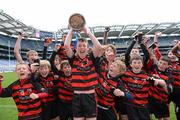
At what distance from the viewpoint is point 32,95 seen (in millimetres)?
4570

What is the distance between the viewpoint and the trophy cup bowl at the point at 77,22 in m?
4.46

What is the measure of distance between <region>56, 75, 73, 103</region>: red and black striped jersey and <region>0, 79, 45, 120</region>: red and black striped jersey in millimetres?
739

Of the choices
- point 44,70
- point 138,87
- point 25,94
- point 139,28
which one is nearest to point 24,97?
point 25,94

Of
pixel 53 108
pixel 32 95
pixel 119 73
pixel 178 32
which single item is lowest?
pixel 53 108

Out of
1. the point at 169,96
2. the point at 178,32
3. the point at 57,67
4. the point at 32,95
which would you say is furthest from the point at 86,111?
the point at 178,32

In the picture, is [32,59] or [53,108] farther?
[32,59]

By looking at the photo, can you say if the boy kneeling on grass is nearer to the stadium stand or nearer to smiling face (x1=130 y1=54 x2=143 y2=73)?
smiling face (x1=130 y1=54 x2=143 y2=73)

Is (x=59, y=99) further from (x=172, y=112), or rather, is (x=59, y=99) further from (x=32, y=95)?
(x=172, y=112)

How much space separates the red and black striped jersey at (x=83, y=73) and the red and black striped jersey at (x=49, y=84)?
2.81 ft

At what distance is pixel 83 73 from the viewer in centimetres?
483

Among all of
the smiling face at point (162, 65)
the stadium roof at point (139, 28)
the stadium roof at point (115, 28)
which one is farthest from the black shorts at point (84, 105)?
the stadium roof at point (139, 28)

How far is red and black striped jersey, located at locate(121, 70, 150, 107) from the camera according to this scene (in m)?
5.22

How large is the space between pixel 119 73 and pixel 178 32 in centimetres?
5645

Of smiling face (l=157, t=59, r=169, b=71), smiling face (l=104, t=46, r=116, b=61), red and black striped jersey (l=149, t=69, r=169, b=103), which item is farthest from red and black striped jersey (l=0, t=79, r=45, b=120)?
smiling face (l=157, t=59, r=169, b=71)
